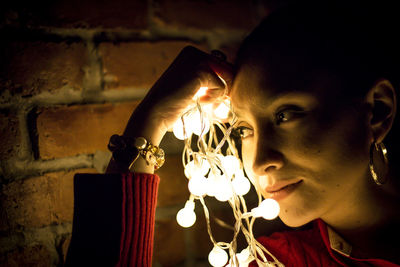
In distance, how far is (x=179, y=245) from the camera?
2.59ft

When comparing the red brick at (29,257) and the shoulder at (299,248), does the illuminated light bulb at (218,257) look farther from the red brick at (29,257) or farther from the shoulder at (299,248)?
the red brick at (29,257)

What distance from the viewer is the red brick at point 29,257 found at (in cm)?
66

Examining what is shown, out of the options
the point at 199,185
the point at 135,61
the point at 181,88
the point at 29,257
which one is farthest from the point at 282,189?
the point at 29,257

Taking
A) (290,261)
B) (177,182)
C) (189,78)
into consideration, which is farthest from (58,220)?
(290,261)

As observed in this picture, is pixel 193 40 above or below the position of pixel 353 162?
above

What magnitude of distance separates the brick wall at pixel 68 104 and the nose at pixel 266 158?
28cm

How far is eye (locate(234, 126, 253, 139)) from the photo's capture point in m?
0.65

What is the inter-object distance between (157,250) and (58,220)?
254mm

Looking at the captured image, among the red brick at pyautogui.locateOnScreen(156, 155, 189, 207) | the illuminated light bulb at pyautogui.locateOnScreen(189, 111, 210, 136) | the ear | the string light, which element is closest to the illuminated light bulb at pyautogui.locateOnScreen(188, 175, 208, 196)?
the string light

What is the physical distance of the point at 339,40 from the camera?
57 centimetres

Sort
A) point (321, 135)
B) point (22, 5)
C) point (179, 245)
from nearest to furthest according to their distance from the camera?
point (321, 135) → point (22, 5) → point (179, 245)

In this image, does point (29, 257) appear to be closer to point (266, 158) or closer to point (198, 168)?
point (198, 168)

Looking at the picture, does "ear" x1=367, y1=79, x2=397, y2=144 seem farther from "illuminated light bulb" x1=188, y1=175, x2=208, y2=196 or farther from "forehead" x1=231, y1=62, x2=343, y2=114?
"illuminated light bulb" x1=188, y1=175, x2=208, y2=196

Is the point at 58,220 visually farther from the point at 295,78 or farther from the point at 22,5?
the point at 295,78
